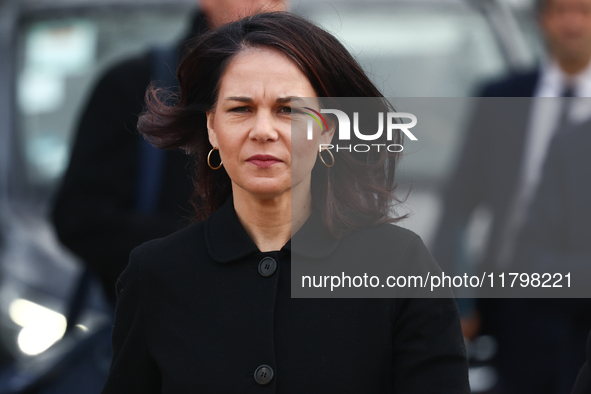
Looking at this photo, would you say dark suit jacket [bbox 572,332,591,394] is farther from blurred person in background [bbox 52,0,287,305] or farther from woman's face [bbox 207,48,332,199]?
blurred person in background [bbox 52,0,287,305]

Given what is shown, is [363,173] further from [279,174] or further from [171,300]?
[171,300]

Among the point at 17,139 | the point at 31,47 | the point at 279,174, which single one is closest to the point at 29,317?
the point at 17,139

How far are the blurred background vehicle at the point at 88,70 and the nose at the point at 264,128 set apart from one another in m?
2.07

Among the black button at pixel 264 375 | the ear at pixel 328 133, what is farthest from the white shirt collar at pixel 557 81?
the black button at pixel 264 375

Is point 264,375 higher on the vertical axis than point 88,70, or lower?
lower

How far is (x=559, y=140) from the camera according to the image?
289cm

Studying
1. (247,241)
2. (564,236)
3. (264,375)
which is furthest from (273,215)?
(564,236)

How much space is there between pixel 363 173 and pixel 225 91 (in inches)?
13.3

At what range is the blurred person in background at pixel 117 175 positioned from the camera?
267 cm

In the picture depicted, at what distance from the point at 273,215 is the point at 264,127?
21 cm

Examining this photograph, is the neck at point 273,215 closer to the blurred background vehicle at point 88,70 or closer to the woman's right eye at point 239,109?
the woman's right eye at point 239,109

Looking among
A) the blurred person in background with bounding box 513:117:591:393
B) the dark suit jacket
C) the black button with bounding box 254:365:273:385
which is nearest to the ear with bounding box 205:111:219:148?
the black button with bounding box 254:365:273:385

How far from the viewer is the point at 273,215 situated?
1.70 m

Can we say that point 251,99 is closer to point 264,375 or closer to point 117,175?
point 264,375
